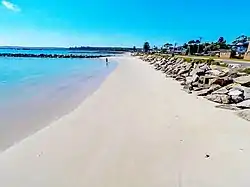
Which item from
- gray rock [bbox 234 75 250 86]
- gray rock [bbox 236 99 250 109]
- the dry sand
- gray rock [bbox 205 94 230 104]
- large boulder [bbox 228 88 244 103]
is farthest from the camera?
gray rock [bbox 234 75 250 86]

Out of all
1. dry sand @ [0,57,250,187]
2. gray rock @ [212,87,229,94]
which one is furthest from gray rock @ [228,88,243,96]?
dry sand @ [0,57,250,187]

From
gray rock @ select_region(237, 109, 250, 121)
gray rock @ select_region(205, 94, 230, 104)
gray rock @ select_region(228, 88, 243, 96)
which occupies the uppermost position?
gray rock @ select_region(228, 88, 243, 96)

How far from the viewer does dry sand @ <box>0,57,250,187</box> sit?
4363 millimetres

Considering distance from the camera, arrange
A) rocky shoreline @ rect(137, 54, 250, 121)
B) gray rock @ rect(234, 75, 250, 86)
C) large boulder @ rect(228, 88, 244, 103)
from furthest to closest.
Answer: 1. gray rock @ rect(234, 75, 250, 86)
2. large boulder @ rect(228, 88, 244, 103)
3. rocky shoreline @ rect(137, 54, 250, 121)

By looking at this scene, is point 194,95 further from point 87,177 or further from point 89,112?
point 87,177

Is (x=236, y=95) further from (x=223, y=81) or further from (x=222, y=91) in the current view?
(x=223, y=81)

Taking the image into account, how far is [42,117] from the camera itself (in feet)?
30.0

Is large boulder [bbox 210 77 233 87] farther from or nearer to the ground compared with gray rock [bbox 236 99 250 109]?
farther from the ground

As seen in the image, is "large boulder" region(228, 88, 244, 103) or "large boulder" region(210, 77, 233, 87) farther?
"large boulder" region(210, 77, 233, 87)

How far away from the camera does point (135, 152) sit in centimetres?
551

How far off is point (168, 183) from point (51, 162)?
2.14 metres

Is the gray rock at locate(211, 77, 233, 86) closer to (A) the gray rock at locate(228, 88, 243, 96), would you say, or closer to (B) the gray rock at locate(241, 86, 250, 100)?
(A) the gray rock at locate(228, 88, 243, 96)

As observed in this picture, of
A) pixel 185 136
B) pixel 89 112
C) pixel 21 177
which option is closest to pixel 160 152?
pixel 185 136

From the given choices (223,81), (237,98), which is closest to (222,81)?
(223,81)
